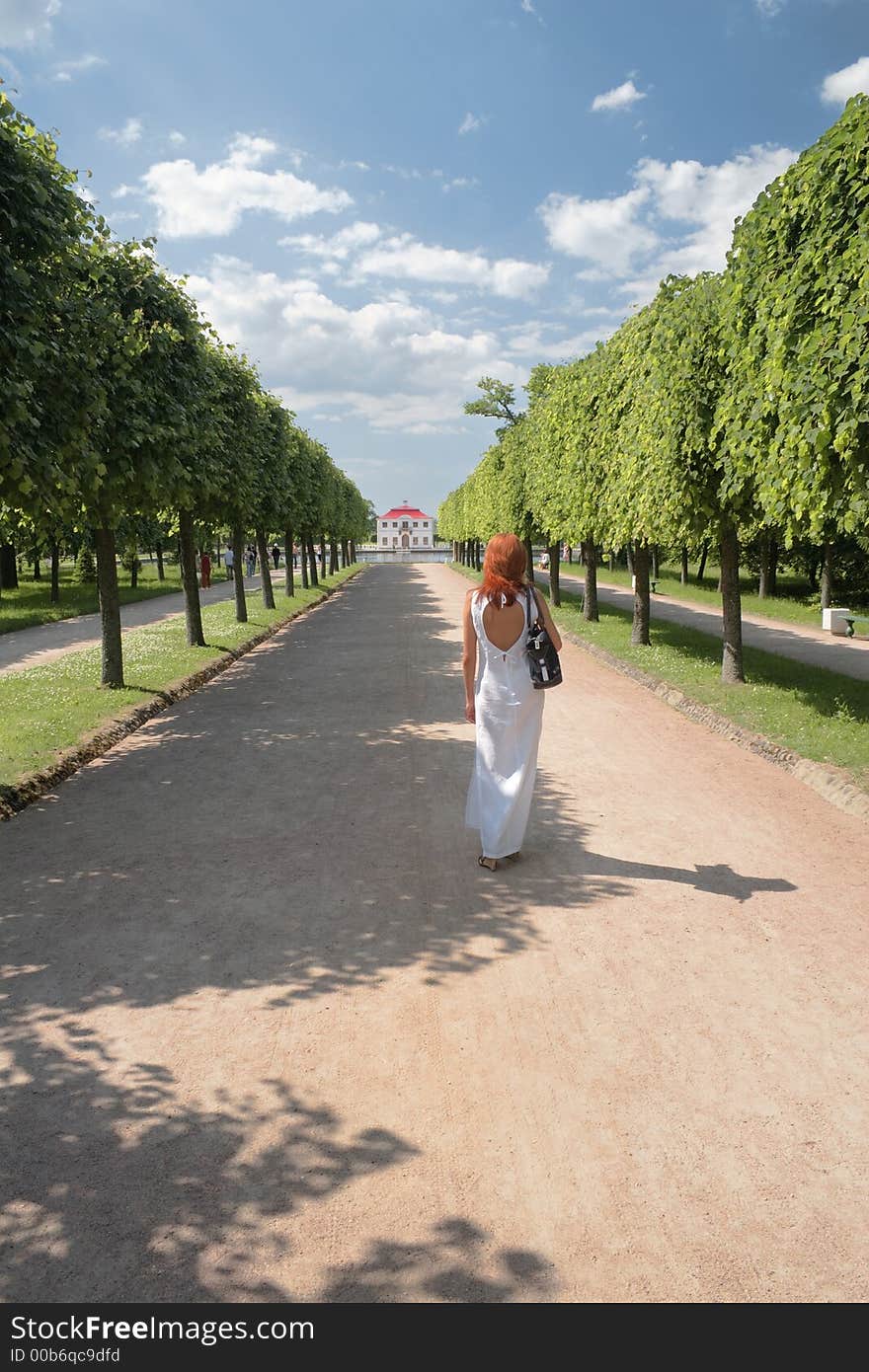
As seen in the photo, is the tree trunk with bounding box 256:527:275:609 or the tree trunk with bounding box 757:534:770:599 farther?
the tree trunk with bounding box 757:534:770:599

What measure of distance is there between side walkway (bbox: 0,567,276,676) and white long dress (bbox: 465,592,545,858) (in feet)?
42.5

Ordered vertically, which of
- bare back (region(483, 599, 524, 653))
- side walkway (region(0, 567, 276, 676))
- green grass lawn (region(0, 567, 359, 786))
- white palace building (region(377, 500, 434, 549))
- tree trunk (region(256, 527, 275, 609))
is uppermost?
white palace building (region(377, 500, 434, 549))

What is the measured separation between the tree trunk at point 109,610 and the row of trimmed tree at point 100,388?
2cm

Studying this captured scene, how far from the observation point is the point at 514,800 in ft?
20.2

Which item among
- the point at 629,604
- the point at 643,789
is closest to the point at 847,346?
the point at 643,789

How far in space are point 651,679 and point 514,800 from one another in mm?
8631

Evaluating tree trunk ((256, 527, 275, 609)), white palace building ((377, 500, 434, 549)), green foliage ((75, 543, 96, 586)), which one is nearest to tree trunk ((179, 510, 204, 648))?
tree trunk ((256, 527, 275, 609))

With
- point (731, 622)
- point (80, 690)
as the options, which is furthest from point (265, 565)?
point (731, 622)

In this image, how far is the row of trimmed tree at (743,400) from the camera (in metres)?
8.30

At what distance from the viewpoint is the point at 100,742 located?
1007 cm

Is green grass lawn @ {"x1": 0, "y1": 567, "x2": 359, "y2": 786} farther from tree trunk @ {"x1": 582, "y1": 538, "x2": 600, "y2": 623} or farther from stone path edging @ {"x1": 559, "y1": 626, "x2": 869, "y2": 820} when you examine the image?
tree trunk @ {"x1": 582, "y1": 538, "x2": 600, "y2": 623}

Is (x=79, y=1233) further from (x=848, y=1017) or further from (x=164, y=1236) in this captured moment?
(x=848, y=1017)

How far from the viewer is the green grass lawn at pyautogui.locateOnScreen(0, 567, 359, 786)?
951 centimetres
